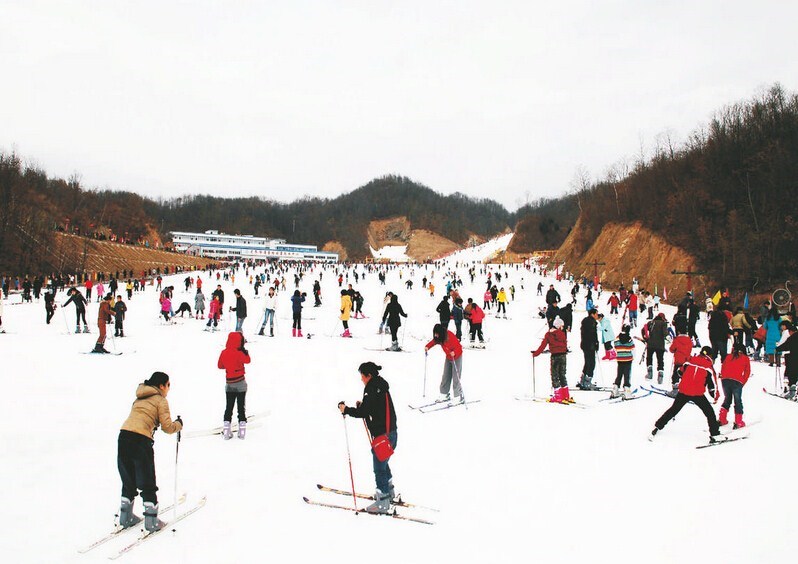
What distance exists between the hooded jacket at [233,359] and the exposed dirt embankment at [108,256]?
58.6 meters

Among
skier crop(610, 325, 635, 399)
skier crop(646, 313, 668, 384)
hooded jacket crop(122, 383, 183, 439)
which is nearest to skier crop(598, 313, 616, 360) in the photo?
skier crop(646, 313, 668, 384)

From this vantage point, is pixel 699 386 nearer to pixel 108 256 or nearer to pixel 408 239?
pixel 108 256

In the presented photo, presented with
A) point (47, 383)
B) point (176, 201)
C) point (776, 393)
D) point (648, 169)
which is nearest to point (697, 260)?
point (648, 169)

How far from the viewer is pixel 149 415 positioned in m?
4.47

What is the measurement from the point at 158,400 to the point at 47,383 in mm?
6838

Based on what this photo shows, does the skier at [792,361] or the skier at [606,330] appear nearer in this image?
the skier at [792,361]

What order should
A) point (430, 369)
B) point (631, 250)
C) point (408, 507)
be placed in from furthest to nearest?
point (631, 250) < point (430, 369) < point (408, 507)

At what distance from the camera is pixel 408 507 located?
4918mm

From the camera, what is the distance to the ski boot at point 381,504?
4781mm

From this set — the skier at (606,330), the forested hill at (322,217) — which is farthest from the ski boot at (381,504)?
the forested hill at (322,217)

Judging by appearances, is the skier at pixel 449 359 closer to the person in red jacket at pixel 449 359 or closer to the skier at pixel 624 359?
the person in red jacket at pixel 449 359

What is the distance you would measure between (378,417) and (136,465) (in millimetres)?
2232

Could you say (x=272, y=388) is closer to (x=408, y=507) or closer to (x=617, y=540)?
(x=408, y=507)

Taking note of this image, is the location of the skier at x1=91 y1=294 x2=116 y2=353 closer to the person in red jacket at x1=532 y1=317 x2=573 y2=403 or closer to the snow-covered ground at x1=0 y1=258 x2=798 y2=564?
the snow-covered ground at x1=0 y1=258 x2=798 y2=564
